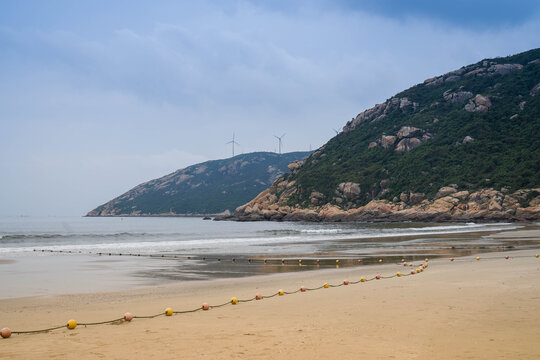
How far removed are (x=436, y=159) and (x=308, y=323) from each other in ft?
384

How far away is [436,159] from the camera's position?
118 metres

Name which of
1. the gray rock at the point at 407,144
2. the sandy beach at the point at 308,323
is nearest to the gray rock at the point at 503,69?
the gray rock at the point at 407,144

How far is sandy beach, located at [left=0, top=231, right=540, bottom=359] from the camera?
727 cm

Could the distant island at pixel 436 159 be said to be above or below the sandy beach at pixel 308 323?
above

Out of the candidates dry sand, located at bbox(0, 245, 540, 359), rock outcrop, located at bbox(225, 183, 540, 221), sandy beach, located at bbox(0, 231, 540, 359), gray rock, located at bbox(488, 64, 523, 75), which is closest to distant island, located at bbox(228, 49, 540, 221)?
rock outcrop, located at bbox(225, 183, 540, 221)

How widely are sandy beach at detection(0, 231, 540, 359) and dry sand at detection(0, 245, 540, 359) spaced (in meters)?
0.02

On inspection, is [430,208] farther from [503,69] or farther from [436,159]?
[503,69]

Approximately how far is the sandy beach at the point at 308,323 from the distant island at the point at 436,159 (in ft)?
274

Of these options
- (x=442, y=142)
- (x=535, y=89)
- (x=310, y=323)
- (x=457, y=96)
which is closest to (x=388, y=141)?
(x=442, y=142)

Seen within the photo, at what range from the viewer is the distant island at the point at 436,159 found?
96562 mm

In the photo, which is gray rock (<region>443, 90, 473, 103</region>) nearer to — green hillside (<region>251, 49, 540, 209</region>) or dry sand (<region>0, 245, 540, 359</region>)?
green hillside (<region>251, 49, 540, 209</region>)

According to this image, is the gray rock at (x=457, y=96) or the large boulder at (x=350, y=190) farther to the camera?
the gray rock at (x=457, y=96)

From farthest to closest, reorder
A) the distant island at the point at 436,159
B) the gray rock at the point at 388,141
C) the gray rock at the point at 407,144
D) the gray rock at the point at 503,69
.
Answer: the gray rock at the point at 503,69 < the gray rock at the point at 388,141 < the gray rock at the point at 407,144 < the distant island at the point at 436,159

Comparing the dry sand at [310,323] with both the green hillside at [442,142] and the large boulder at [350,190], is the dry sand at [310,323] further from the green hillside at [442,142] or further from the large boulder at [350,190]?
the large boulder at [350,190]
